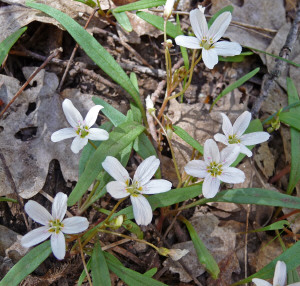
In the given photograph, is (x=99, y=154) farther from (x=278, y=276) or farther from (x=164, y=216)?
(x=278, y=276)

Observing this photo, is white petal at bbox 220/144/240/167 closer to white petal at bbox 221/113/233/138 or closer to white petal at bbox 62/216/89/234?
white petal at bbox 221/113/233/138

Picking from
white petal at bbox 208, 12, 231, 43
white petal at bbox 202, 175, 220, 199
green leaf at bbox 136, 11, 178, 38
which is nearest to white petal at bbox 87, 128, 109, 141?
white petal at bbox 202, 175, 220, 199

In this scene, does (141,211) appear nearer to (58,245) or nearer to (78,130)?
(58,245)

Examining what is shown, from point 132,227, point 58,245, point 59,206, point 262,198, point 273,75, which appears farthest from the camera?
point 273,75

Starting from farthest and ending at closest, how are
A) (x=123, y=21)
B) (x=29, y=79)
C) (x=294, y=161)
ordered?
(x=123, y=21) → (x=294, y=161) → (x=29, y=79)

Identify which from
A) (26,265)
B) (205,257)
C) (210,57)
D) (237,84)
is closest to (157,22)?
(210,57)

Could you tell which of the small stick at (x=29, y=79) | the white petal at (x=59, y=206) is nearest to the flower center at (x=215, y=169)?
the white petal at (x=59, y=206)
